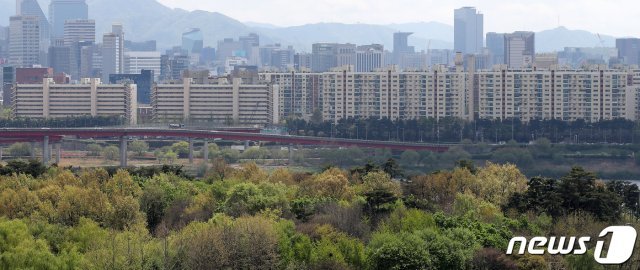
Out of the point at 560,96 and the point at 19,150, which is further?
the point at 560,96

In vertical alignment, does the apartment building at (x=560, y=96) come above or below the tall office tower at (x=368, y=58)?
below

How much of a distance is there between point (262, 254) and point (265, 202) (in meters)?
5.73

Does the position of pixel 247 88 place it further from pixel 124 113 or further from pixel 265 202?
pixel 265 202

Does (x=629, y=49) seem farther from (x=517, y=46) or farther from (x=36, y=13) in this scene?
(x=36, y=13)

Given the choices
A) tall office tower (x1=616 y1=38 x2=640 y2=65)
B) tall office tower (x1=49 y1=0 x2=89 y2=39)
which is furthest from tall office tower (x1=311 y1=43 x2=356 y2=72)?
tall office tower (x1=49 y1=0 x2=89 y2=39)

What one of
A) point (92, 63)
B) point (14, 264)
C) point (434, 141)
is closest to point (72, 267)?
point (14, 264)

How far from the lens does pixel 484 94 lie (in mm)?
66750

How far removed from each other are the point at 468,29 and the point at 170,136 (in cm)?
12759

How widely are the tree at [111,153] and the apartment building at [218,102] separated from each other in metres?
12.2

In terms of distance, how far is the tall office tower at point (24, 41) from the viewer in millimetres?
136250

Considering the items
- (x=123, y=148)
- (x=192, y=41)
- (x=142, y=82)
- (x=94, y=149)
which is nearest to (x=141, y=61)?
(x=142, y=82)

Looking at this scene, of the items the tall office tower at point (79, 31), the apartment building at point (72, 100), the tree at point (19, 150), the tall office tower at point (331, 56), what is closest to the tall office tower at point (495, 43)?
the tall office tower at point (331, 56)

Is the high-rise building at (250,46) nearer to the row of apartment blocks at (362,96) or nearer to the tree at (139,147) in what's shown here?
the row of apartment blocks at (362,96)

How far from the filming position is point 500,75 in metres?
66.9
